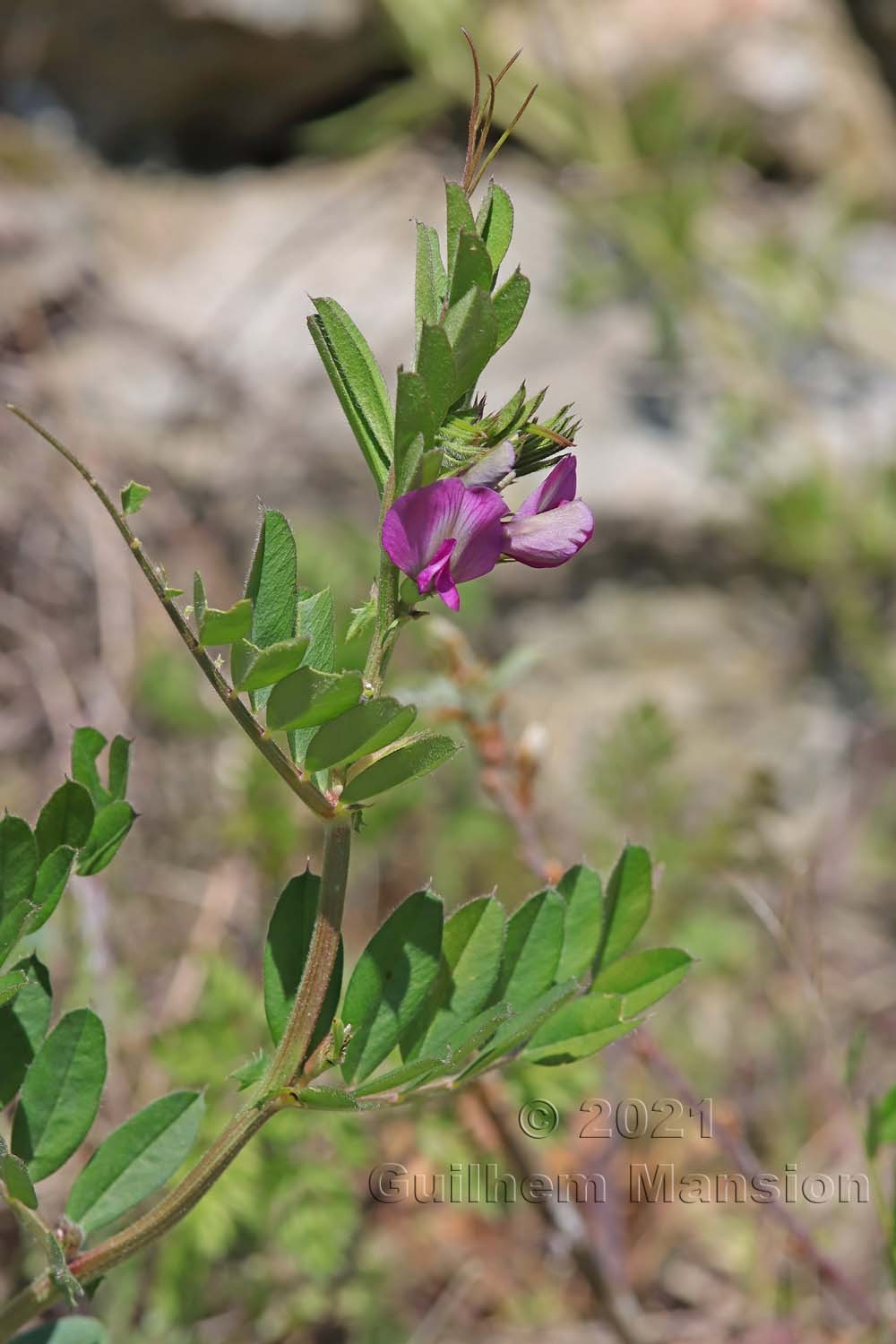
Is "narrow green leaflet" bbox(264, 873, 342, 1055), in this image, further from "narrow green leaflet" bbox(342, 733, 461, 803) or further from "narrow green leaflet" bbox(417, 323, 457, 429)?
"narrow green leaflet" bbox(417, 323, 457, 429)

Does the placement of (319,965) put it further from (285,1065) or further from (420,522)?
(420,522)

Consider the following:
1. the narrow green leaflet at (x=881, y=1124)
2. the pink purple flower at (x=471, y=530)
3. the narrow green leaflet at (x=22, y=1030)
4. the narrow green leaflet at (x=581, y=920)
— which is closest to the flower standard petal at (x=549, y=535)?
the pink purple flower at (x=471, y=530)

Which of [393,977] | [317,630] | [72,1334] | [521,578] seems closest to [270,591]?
[317,630]

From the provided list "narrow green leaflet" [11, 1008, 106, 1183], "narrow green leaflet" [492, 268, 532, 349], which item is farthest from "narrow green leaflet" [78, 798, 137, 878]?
"narrow green leaflet" [492, 268, 532, 349]

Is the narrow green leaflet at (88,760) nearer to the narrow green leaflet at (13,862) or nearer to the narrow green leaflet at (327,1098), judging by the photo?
the narrow green leaflet at (13,862)

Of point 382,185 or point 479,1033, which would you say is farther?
point 382,185

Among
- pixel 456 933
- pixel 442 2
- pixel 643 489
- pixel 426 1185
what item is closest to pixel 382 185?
pixel 442 2

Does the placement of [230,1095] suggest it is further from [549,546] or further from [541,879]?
[549,546]
